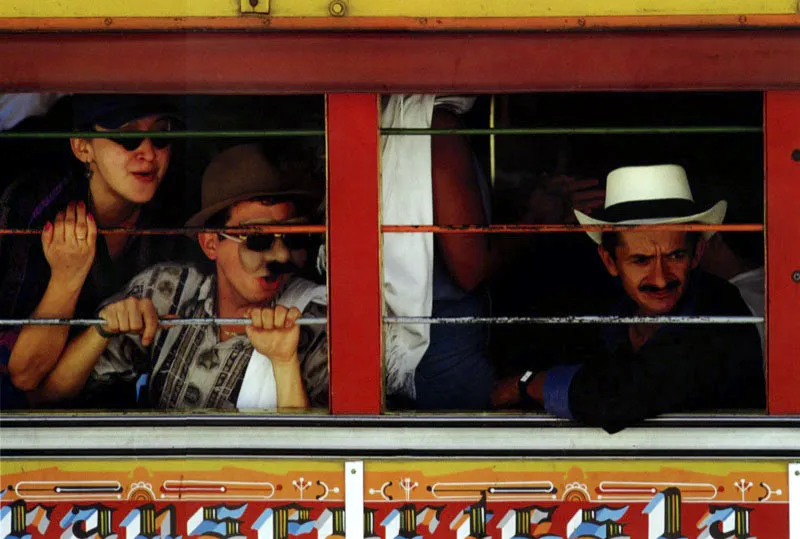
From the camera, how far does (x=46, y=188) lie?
3.47m

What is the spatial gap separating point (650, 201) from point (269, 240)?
1249 millimetres

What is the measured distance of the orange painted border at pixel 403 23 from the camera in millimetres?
3115

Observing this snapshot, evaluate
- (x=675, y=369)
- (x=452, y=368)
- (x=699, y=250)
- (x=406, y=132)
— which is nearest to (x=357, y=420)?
(x=452, y=368)

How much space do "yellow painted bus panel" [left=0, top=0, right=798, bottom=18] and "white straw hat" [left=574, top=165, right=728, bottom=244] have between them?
52 centimetres

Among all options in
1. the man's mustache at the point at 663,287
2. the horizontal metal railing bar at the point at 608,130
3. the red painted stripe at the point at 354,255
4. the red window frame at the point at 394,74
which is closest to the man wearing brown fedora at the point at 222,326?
the red painted stripe at the point at 354,255

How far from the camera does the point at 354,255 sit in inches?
128

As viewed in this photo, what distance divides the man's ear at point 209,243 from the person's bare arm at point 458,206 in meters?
0.74

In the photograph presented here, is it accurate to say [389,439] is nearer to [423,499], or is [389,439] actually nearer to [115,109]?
[423,499]

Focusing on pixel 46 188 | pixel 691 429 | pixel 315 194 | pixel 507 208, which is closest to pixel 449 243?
pixel 507 208

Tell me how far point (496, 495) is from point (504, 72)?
1318mm

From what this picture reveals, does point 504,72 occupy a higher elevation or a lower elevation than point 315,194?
higher

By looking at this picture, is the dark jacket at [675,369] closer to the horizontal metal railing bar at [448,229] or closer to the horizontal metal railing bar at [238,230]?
the horizontal metal railing bar at [448,229]

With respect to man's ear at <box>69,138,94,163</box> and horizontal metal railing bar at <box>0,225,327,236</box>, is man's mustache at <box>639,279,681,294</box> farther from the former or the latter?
man's ear at <box>69,138,94,163</box>

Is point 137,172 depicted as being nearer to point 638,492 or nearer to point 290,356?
point 290,356
